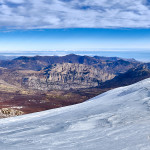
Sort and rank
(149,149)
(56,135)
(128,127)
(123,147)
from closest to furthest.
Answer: (149,149)
(123,147)
(128,127)
(56,135)

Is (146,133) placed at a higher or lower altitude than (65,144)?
higher

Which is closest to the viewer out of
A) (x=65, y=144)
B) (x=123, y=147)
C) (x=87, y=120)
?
(x=123, y=147)

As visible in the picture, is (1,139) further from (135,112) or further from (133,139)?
(135,112)

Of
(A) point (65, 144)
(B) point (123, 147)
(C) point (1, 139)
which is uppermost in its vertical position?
(B) point (123, 147)

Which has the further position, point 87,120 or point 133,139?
point 87,120

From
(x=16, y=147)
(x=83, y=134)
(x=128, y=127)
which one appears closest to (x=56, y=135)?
(x=83, y=134)

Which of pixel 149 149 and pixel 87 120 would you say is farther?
pixel 87 120

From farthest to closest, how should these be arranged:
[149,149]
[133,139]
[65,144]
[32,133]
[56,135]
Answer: [32,133] < [56,135] < [65,144] < [133,139] < [149,149]

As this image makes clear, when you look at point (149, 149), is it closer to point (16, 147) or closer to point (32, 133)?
point (16, 147)

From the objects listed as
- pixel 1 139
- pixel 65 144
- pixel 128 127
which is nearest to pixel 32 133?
pixel 1 139
